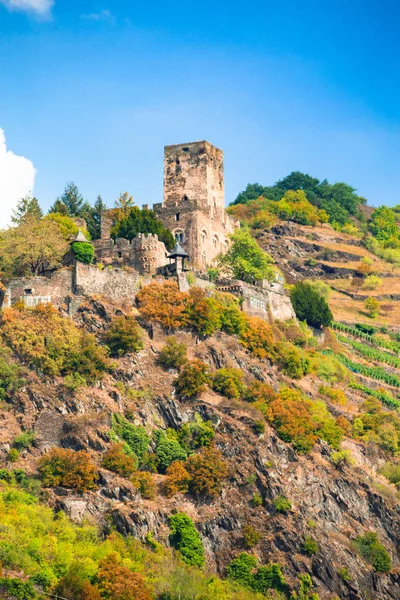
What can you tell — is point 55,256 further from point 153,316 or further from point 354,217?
point 354,217

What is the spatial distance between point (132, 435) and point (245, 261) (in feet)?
79.7

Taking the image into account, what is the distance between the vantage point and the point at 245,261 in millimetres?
80062

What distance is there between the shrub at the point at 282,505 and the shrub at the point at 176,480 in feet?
16.3

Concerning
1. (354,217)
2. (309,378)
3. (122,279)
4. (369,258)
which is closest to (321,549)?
(309,378)

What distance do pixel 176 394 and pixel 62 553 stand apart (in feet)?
49.1

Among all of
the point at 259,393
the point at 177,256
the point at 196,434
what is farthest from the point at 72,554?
the point at 177,256

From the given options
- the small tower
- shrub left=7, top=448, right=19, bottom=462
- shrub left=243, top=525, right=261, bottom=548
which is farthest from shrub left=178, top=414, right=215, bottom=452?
the small tower

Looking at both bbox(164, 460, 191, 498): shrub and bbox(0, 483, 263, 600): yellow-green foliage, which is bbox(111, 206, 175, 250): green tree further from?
bbox(0, 483, 263, 600): yellow-green foliage

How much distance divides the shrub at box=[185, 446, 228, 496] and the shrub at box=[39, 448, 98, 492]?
5634mm

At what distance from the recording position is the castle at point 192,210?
2990 inches

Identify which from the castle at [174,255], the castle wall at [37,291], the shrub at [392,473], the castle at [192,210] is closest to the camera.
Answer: the shrub at [392,473]

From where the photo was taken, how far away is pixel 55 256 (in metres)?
70.0

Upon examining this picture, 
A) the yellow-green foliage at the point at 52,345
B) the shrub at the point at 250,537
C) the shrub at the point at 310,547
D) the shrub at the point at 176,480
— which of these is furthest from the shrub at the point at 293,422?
the yellow-green foliage at the point at 52,345

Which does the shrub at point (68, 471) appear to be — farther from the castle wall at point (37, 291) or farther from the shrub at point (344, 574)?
the shrub at point (344, 574)
